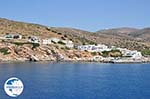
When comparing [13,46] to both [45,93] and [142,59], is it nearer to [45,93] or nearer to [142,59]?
[142,59]

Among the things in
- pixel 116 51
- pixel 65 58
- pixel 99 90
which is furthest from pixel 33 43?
pixel 99 90

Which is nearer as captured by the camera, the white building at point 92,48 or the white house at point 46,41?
the white house at point 46,41

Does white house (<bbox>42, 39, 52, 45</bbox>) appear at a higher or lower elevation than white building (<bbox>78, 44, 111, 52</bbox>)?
higher

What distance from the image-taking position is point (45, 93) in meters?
60.5

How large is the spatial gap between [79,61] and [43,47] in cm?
1605

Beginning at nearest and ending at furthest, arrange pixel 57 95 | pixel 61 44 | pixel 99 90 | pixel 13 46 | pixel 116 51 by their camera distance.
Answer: pixel 57 95 < pixel 99 90 < pixel 13 46 < pixel 61 44 < pixel 116 51

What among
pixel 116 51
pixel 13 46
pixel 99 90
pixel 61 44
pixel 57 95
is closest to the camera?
pixel 57 95

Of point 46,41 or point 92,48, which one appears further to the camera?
point 92,48

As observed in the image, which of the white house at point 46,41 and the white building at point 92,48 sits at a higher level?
the white house at point 46,41

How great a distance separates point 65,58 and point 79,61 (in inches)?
235

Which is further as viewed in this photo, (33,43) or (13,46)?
(33,43)

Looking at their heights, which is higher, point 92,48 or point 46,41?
point 46,41

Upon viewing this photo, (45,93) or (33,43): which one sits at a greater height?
(33,43)

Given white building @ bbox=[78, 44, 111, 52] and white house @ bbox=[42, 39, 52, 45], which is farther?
white building @ bbox=[78, 44, 111, 52]
